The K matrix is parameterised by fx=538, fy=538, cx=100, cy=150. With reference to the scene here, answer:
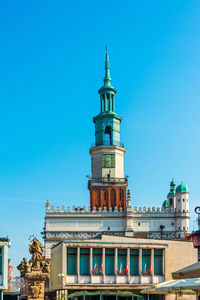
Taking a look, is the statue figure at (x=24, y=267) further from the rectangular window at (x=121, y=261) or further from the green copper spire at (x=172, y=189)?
the green copper spire at (x=172, y=189)

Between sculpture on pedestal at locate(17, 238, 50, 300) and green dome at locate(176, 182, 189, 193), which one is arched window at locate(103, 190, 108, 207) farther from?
sculpture on pedestal at locate(17, 238, 50, 300)

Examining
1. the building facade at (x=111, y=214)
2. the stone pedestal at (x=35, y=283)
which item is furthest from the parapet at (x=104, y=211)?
the stone pedestal at (x=35, y=283)

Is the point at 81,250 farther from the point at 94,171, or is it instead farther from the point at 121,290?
the point at 94,171

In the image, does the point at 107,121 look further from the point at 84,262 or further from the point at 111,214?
the point at 84,262

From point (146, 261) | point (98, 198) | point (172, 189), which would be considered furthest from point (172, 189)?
point (146, 261)

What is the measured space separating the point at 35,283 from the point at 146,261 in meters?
11.6

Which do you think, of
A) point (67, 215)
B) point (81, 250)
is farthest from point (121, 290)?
point (67, 215)

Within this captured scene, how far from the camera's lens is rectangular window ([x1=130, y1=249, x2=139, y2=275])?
5416 centimetres

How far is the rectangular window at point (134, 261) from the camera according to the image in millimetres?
54156

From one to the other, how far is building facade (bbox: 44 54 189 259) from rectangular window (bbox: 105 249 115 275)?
53.6 m

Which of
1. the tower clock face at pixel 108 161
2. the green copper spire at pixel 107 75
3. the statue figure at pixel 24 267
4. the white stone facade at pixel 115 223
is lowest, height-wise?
the statue figure at pixel 24 267

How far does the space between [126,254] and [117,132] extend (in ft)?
237

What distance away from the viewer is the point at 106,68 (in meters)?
131

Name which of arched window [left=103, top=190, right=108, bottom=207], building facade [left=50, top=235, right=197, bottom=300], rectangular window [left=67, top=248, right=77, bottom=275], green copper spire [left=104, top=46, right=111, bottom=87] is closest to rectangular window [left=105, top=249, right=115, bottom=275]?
building facade [left=50, top=235, right=197, bottom=300]
